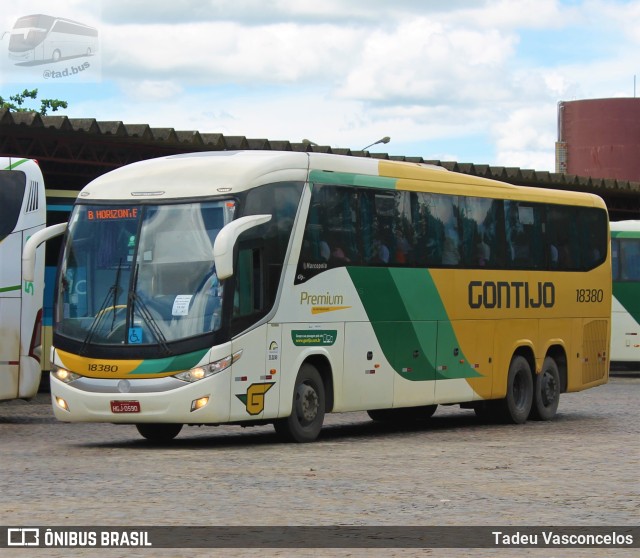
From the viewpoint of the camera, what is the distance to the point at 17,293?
834 inches

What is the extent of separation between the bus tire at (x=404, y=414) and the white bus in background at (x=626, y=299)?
15788 mm

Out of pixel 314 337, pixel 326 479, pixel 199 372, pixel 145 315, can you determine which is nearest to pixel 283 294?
pixel 314 337

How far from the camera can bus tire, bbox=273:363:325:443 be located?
18.2 metres

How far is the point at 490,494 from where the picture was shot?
42.2ft

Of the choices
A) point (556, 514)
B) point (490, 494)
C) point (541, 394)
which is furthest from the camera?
point (541, 394)

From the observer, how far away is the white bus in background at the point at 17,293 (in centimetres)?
2095

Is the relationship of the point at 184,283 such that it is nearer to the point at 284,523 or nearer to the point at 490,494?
the point at 490,494

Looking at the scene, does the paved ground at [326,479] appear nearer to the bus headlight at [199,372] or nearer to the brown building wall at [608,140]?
the bus headlight at [199,372]

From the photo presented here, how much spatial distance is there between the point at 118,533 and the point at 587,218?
1672cm

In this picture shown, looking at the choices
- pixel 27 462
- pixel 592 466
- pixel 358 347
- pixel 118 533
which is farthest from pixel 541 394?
pixel 118 533

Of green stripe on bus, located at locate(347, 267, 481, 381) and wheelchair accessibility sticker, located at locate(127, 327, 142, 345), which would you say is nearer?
wheelchair accessibility sticker, located at locate(127, 327, 142, 345)

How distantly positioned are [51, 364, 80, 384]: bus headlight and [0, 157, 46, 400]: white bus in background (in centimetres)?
325

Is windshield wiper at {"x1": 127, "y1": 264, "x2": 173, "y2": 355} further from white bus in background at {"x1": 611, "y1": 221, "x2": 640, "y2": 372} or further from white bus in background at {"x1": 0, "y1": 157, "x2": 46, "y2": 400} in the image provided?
white bus in background at {"x1": 611, "y1": 221, "x2": 640, "y2": 372}

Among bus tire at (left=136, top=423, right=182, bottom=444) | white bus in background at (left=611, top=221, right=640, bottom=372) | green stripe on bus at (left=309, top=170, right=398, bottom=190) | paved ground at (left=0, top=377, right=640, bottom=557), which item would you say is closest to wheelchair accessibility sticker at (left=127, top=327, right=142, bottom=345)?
paved ground at (left=0, top=377, right=640, bottom=557)
